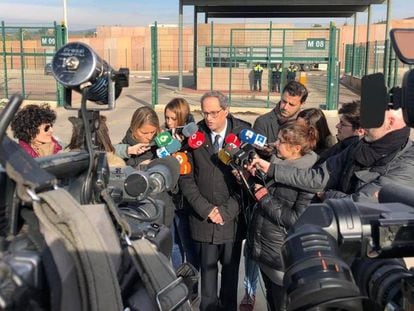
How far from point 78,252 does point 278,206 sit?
262 centimetres

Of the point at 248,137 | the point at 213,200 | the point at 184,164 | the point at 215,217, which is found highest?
the point at 248,137

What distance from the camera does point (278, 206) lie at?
357 cm

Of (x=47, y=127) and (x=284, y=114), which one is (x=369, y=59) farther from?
(x=47, y=127)

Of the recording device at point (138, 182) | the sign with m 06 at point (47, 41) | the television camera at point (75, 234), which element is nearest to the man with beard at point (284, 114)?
the recording device at point (138, 182)

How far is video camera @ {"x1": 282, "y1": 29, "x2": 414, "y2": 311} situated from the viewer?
3.59 ft

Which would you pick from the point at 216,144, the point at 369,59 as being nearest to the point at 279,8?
the point at 369,59

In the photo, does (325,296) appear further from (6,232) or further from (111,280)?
(6,232)

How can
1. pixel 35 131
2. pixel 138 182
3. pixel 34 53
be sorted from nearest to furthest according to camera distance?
1. pixel 138 182
2. pixel 35 131
3. pixel 34 53

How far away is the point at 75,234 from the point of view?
3.45ft

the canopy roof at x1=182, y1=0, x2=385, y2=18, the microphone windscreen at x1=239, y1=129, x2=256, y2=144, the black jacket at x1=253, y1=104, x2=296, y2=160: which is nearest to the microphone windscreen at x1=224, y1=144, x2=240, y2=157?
the microphone windscreen at x1=239, y1=129, x2=256, y2=144

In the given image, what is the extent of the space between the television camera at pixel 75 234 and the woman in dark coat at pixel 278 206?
2077 mm

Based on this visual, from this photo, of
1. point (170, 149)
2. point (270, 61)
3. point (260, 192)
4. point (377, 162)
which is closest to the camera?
point (377, 162)

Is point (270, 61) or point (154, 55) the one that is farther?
point (270, 61)

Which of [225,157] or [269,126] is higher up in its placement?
[269,126]
